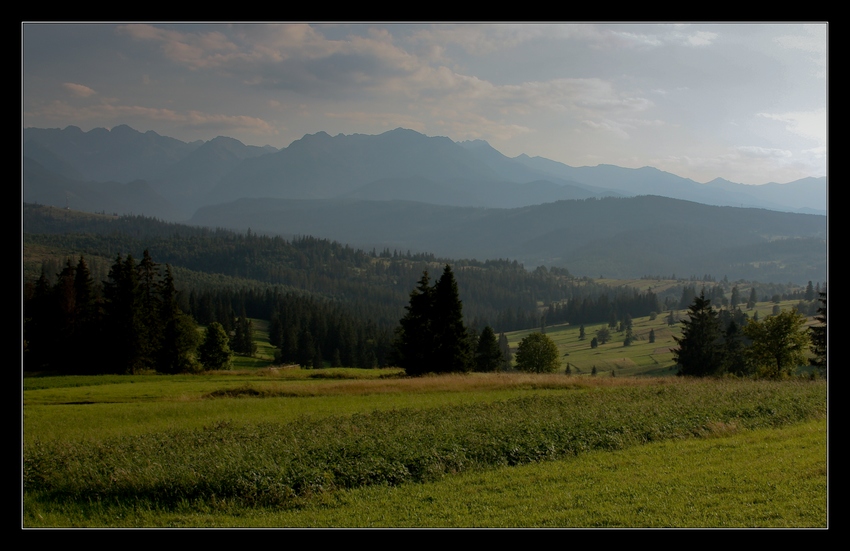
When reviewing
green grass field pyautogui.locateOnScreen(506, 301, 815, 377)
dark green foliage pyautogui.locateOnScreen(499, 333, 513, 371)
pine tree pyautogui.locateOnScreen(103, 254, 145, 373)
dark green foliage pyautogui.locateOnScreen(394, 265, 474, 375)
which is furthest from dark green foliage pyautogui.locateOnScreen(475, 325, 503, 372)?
green grass field pyautogui.locateOnScreen(506, 301, 815, 377)

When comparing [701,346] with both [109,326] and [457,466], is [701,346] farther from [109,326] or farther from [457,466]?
[109,326]

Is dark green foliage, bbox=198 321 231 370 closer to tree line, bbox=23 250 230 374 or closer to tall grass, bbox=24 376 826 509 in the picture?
tree line, bbox=23 250 230 374

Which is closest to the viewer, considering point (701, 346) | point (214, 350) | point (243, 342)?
point (701, 346)

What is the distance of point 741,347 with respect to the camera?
5731 centimetres

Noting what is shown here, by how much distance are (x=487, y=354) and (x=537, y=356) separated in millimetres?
8041

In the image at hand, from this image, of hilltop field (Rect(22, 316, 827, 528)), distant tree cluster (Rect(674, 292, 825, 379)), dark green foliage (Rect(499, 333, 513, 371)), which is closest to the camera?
hilltop field (Rect(22, 316, 827, 528))

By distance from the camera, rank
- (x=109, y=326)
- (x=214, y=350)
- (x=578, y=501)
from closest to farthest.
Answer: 1. (x=578, y=501)
2. (x=109, y=326)
3. (x=214, y=350)

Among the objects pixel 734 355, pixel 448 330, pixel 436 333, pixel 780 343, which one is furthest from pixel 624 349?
pixel 436 333

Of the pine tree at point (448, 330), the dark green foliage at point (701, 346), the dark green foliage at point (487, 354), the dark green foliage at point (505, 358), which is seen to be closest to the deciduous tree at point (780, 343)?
the dark green foliage at point (701, 346)

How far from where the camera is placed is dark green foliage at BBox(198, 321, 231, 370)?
73.0 m
